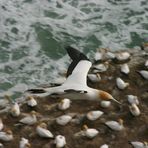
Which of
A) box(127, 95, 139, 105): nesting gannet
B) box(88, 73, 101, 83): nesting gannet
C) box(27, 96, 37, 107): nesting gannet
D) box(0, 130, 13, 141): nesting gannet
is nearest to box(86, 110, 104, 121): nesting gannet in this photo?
box(127, 95, 139, 105): nesting gannet

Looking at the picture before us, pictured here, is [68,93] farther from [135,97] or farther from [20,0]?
[20,0]

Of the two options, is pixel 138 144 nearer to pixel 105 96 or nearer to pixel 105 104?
pixel 105 104

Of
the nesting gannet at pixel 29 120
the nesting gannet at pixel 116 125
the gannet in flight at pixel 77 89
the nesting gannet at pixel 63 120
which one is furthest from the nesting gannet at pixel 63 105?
the nesting gannet at pixel 116 125

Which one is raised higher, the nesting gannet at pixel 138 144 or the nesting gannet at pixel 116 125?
the nesting gannet at pixel 116 125

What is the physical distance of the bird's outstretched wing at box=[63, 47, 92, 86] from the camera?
423 inches

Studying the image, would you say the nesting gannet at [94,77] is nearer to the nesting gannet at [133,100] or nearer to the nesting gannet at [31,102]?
the nesting gannet at [133,100]

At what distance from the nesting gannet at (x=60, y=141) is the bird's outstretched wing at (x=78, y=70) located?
197 cm

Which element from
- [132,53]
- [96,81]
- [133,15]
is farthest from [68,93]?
[133,15]

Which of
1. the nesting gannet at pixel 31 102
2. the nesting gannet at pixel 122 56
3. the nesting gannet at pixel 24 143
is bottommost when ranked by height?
the nesting gannet at pixel 24 143

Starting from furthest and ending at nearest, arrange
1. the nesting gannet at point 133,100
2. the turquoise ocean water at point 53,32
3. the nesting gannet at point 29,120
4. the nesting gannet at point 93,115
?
the turquoise ocean water at point 53,32 < the nesting gannet at point 133,100 < the nesting gannet at point 93,115 < the nesting gannet at point 29,120

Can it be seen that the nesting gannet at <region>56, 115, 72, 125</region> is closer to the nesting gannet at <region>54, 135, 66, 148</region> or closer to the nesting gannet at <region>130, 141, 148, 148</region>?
the nesting gannet at <region>54, 135, 66, 148</region>

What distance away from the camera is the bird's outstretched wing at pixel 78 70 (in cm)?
1073

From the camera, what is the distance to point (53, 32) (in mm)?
15352

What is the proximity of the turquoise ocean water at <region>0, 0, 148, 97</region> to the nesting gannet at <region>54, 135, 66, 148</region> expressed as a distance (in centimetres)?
350
